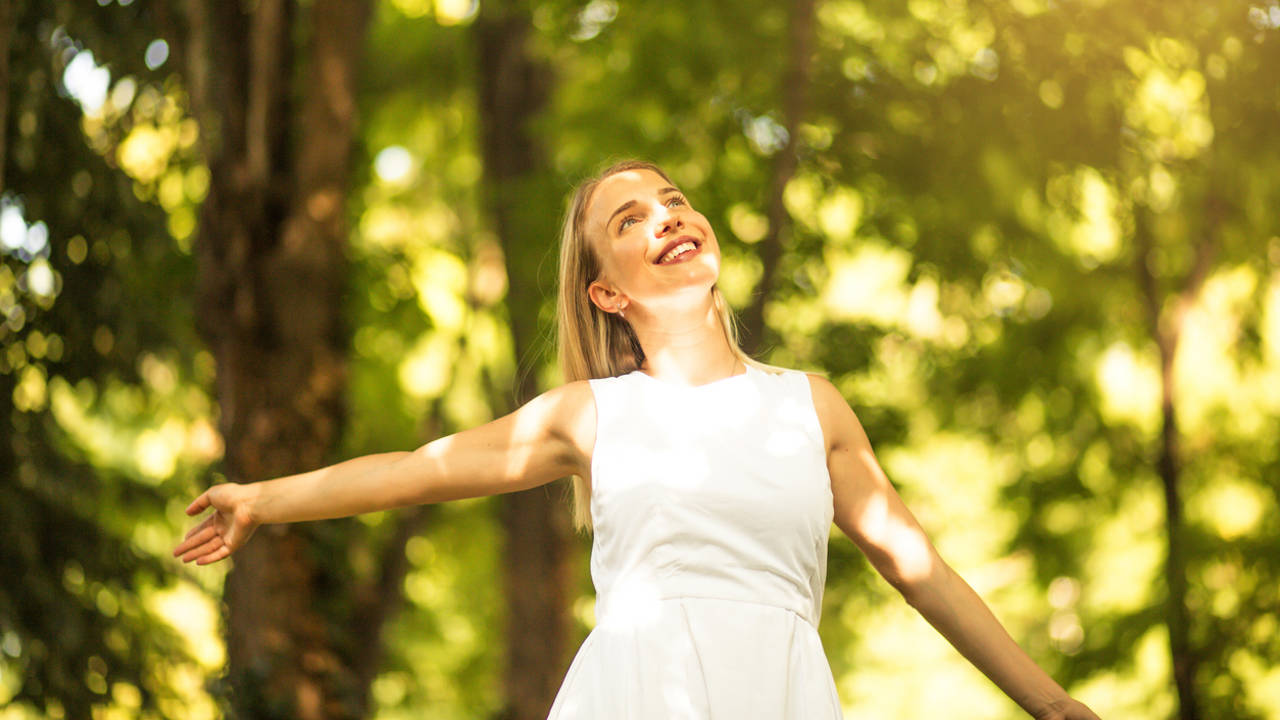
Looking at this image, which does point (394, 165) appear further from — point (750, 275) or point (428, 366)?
point (750, 275)

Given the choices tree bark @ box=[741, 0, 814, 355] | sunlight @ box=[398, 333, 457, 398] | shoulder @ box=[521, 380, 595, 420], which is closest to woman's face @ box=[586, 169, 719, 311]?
shoulder @ box=[521, 380, 595, 420]

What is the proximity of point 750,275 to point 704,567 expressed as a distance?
170 inches

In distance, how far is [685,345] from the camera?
268 centimetres

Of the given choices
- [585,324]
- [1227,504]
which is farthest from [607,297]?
[1227,504]

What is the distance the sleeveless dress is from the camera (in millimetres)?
2285

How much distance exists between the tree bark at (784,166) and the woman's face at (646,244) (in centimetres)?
280

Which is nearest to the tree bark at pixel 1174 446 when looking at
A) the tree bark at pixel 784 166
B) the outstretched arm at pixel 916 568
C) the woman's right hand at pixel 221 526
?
the tree bark at pixel 784 166

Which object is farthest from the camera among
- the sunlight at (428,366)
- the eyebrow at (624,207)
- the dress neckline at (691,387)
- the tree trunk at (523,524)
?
the sunlight at (428,366)

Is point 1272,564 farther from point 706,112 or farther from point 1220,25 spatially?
point 706,112

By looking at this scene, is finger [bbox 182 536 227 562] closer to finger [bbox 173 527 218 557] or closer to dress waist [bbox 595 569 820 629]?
finger [bbox 173 527 218 557]

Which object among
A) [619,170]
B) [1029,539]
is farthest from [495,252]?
[619,170]

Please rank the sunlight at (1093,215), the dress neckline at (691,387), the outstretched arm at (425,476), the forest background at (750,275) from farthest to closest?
the sunlight at (1093,215), the forest background at (750,275), the dress neckline at (691,387), the outstretched arm at (425,476)

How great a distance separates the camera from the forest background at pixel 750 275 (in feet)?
19.3

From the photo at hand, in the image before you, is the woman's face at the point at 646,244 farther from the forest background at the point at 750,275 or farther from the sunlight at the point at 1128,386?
the sunlight at the point at 1128,386
